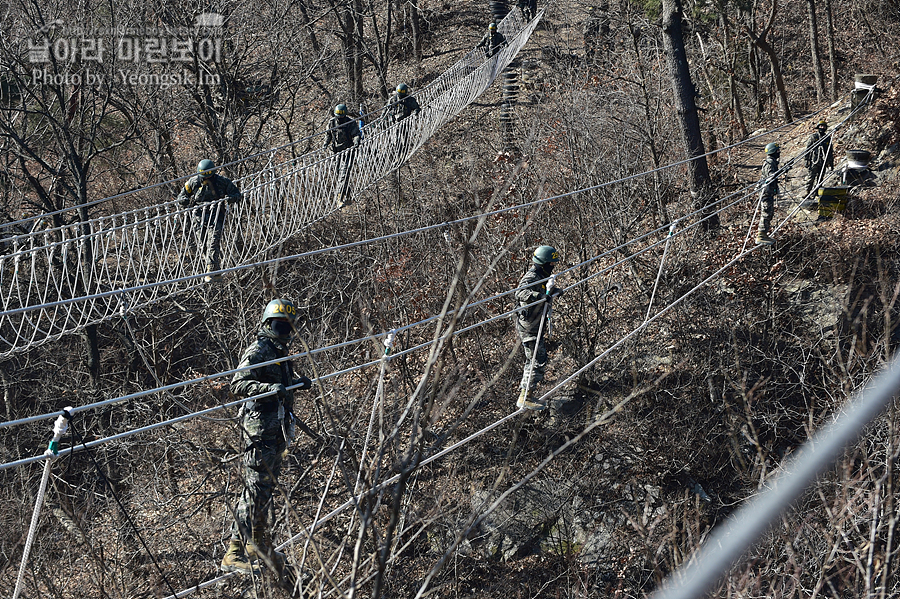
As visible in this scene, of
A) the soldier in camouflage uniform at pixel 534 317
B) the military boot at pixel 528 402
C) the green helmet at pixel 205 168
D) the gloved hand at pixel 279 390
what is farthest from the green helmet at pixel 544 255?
the green helmet at pixel 205 168

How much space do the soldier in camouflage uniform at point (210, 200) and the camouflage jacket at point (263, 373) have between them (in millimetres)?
3561

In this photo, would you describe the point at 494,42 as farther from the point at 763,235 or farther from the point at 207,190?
the point at 207,190

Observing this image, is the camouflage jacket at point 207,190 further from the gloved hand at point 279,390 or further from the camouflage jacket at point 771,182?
the camouflage jacket at point 771,182

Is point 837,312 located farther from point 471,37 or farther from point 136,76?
point 471,37

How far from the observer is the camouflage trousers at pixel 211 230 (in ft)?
28.0

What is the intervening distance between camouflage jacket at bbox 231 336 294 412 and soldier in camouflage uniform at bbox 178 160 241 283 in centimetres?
356

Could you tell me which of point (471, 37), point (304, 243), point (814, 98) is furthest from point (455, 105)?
point (471, 37)

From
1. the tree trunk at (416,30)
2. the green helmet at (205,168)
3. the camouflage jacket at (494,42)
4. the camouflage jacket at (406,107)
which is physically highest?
the tree trunk at (416,30)

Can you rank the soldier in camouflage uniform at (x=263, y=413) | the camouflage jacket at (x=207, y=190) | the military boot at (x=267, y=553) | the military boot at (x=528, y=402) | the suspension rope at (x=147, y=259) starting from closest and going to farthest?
the military boot at (x=267, y=553), the soldier in camouflage uniform at (x=263, y=413), the suspension rope at (x=147, y=259), the military boot at (x=528, y=402), the camouflage jacket at (x=207, y=190)

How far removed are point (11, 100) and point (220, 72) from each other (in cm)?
408

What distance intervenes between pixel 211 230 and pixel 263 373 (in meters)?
3.96

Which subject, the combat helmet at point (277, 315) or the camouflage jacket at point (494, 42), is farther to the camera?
the camouflage jacket at point (494, 42)

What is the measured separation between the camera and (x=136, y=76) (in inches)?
531

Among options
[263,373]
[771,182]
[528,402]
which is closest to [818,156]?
[771,182]
